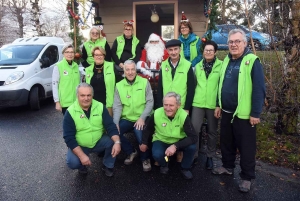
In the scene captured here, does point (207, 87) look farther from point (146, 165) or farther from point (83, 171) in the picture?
point (83, 171)

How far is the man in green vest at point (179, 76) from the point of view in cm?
359

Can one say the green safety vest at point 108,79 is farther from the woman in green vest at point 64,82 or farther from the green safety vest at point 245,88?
the green safety vest at point 245,88

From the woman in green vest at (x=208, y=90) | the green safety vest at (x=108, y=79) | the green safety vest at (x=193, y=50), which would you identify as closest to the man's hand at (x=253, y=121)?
the woman in green vest at (x=208, y=90)

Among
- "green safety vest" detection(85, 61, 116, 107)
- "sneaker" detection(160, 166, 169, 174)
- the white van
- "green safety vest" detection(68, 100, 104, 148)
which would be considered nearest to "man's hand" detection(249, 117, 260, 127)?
"sneaker" detection(160, 166, 169, 174)

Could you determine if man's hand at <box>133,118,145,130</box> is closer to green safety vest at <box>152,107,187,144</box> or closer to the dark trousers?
green safety vest at <box>152,107,187,144</box>

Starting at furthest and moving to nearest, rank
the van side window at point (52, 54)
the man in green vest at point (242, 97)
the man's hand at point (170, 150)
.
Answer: the van side window at point (52, 54), the man's hand at point (170, 150), the man in green vest at point (242, 97)

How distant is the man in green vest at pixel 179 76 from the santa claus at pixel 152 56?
4.20ft

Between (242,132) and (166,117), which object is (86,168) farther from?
(242,132)

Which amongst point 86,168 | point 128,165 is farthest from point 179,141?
point 86,168

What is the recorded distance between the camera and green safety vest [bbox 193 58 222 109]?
3469 mm

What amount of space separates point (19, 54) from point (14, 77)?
1220mm

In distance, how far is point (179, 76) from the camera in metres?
3.61

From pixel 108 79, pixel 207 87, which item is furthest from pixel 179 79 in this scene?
pixel 108 79

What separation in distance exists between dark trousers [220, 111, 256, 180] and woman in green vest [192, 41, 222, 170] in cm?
26
